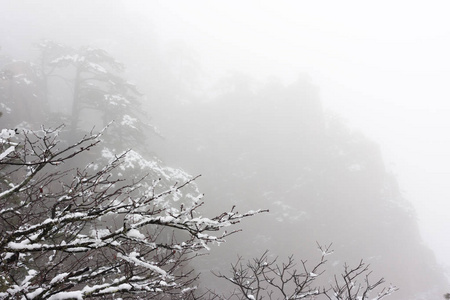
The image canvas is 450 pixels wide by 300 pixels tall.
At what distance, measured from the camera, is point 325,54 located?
201ft

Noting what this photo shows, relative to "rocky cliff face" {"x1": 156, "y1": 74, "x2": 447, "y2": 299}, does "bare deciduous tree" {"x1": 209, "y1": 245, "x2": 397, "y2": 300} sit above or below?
below

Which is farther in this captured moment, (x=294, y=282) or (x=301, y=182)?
(x=301, y=182)

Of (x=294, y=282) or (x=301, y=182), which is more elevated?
(x=301, y=182)

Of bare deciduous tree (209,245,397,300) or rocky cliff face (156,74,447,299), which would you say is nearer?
bare deciduous tree (209,245,397,300)

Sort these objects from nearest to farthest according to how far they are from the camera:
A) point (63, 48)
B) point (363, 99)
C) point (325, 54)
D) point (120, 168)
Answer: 1. point (120, 168)
2. point (63, 48)
3. point (363, 99)
4. point (325, 54)

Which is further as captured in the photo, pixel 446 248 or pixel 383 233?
pixel 446 248

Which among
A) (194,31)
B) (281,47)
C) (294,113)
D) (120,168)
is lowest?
(120,168)

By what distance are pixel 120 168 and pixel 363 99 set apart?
49.6 metres

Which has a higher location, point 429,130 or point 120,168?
point 429,130

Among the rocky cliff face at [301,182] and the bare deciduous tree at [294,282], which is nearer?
the bare deciduous tree at [294,282]

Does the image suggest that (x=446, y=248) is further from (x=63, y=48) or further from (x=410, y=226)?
(x=63, y=48)

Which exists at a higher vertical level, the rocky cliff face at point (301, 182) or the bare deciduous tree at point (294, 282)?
the rocky cliff face at point (301, 182)

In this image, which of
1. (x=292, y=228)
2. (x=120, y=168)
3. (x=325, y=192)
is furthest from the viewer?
(x=325, y=192)

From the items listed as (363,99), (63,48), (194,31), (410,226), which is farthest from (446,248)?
(63,48)
